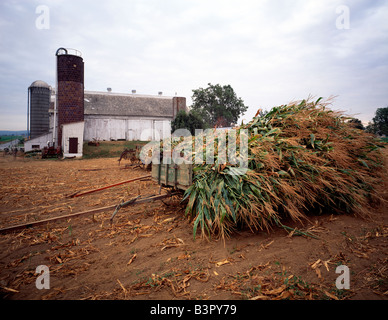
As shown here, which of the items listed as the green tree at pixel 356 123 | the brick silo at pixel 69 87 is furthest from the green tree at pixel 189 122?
the green tree at pixel 356 123

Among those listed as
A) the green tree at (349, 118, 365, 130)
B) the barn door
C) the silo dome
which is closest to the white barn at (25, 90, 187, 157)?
the silo dome

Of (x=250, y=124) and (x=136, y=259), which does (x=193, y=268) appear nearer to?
(x=136, y=259)

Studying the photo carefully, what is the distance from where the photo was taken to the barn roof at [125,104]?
28684mm

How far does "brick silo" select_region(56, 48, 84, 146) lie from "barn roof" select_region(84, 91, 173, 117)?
7805mm

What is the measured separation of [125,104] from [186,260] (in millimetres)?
31154

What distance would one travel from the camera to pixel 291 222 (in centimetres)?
356

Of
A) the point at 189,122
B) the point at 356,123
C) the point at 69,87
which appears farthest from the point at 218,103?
the point at 356,123

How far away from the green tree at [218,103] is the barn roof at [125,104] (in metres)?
8.58

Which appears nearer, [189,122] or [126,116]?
[189,122]

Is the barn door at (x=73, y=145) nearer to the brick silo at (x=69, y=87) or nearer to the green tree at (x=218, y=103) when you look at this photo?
the brick silo at (x=69, y=87)

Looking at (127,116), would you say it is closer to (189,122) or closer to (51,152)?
(189,122)

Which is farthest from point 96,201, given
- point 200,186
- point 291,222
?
point 291,222

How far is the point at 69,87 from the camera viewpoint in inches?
762
